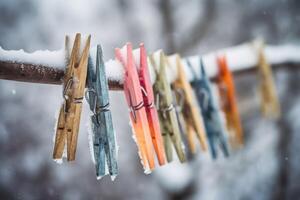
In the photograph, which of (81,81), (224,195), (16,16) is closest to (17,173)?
(16,16)

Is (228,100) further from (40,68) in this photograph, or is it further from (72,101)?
(40,68)

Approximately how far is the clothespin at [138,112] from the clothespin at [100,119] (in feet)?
0.34

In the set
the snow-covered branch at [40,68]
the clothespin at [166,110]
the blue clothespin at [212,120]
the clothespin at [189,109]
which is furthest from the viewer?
the blue clothespin at [212,120]

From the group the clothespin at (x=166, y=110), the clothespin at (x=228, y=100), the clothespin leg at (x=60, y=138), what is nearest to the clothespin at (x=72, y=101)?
the clothespin leg at (x=60, y=138)

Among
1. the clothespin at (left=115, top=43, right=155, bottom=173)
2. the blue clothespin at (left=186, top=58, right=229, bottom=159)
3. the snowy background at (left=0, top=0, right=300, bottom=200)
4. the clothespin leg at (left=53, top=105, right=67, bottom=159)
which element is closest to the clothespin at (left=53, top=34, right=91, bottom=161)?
the clothespin leg at (left=53, top=105, right=67, bottom=159)

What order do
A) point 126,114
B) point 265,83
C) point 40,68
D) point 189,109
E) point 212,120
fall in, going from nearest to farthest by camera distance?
1. point 40,68
2. point 189,109
3. point 212,120
4. point 265,83
5. point 126,114

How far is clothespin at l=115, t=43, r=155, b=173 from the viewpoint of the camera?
1312mm

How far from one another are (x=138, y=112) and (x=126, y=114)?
2542 millimetres

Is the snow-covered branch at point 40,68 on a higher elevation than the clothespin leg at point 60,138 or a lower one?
higher

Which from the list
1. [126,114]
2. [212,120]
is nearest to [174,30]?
[126,114]

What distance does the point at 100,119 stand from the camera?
1.25 meters

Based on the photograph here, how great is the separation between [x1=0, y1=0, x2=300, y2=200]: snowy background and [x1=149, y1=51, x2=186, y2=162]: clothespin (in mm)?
1857

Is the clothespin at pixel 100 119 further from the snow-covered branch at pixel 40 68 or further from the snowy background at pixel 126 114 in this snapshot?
the snowy background at pixel 126 114

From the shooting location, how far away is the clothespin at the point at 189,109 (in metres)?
1.58
